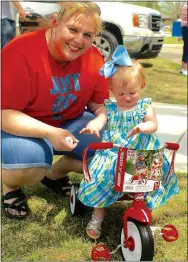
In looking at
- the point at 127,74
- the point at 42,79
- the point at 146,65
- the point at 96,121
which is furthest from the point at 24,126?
the point at 146,65

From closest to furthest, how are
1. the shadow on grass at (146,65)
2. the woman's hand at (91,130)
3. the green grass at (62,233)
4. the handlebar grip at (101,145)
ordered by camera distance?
1. the handlebar grip at (101,145)
2. the woman's hand at (91,130)
3. the green grass at (62,233)
4. the shadow on grass at (146,65)

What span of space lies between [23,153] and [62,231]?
0.46 metres

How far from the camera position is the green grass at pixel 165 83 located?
5.79 meters

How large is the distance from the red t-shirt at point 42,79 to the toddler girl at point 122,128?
256 mm

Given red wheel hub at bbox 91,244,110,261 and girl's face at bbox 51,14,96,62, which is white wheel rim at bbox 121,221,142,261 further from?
girl's face at bbox 51,14,96,62

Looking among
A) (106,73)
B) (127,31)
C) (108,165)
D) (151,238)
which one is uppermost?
(106,73)

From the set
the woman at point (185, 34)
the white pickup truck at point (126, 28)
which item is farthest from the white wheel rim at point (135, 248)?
the woman at point (185, 34)

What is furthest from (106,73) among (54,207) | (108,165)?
(54,207)

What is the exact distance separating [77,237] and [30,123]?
0.64 m

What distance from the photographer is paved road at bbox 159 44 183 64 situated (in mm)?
10242

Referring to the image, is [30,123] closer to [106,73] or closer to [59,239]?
[106,73]

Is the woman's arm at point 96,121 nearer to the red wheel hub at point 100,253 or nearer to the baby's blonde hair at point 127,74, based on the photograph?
the baby's blonde hair at point 127,74

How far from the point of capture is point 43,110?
2.36 m

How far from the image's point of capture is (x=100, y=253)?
80.8 inches
